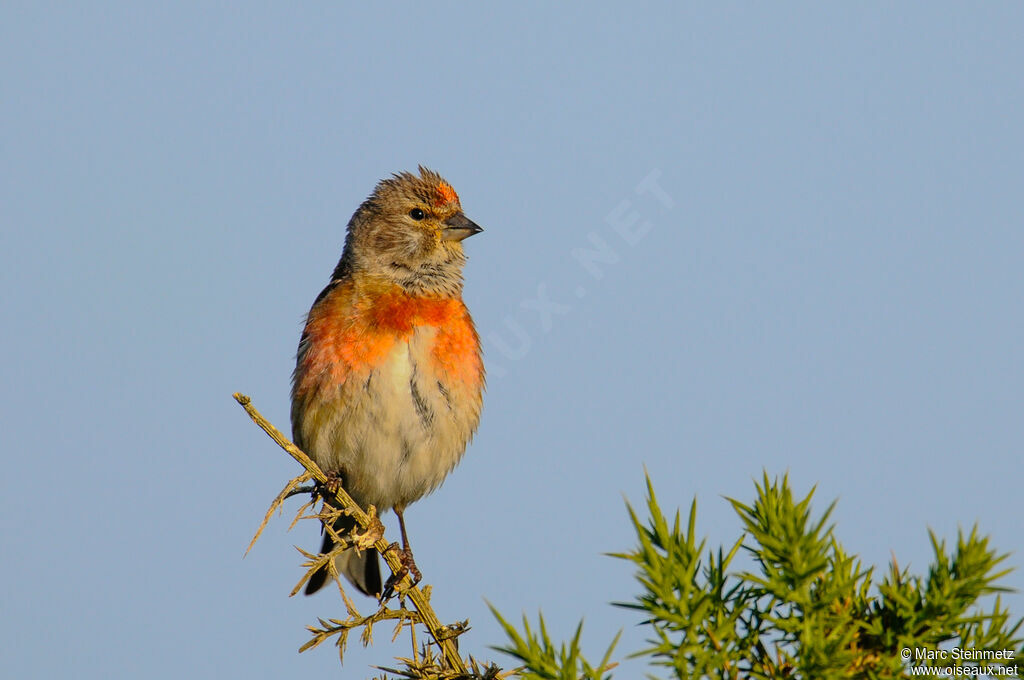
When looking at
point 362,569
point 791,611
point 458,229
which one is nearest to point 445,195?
point 458,229

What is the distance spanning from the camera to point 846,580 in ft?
6.09

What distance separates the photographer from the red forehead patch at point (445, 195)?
6.39 metres

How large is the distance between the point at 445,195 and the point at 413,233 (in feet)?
1.50

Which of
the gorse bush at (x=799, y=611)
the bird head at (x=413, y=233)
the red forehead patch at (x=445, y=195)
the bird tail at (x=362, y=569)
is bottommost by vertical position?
the gorse bush at (x=799, y=611)

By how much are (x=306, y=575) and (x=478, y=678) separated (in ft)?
1.77

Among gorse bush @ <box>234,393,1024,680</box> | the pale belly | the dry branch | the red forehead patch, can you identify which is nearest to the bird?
the pale belly

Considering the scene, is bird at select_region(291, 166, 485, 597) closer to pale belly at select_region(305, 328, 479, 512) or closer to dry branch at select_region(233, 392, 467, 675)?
pale belly at select_region(305, 328, 479, 512)

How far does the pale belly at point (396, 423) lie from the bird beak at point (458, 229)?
948 mm

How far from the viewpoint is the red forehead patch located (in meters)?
6.39

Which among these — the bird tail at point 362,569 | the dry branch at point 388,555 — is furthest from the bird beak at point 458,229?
the dry branch at point 388,555

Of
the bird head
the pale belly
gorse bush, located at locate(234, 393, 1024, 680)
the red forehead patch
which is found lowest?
gorse bush, located at locate(234, 393, 1024, 680)

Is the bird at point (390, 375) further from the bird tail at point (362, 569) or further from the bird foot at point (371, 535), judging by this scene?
the bird foot at point (371, 535)

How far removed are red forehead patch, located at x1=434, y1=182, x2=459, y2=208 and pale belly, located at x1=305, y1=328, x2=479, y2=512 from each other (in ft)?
4.22

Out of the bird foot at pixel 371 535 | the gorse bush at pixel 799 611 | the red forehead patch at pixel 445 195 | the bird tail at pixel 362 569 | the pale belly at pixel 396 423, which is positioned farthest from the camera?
the red forehead patch at pixel 445 195
